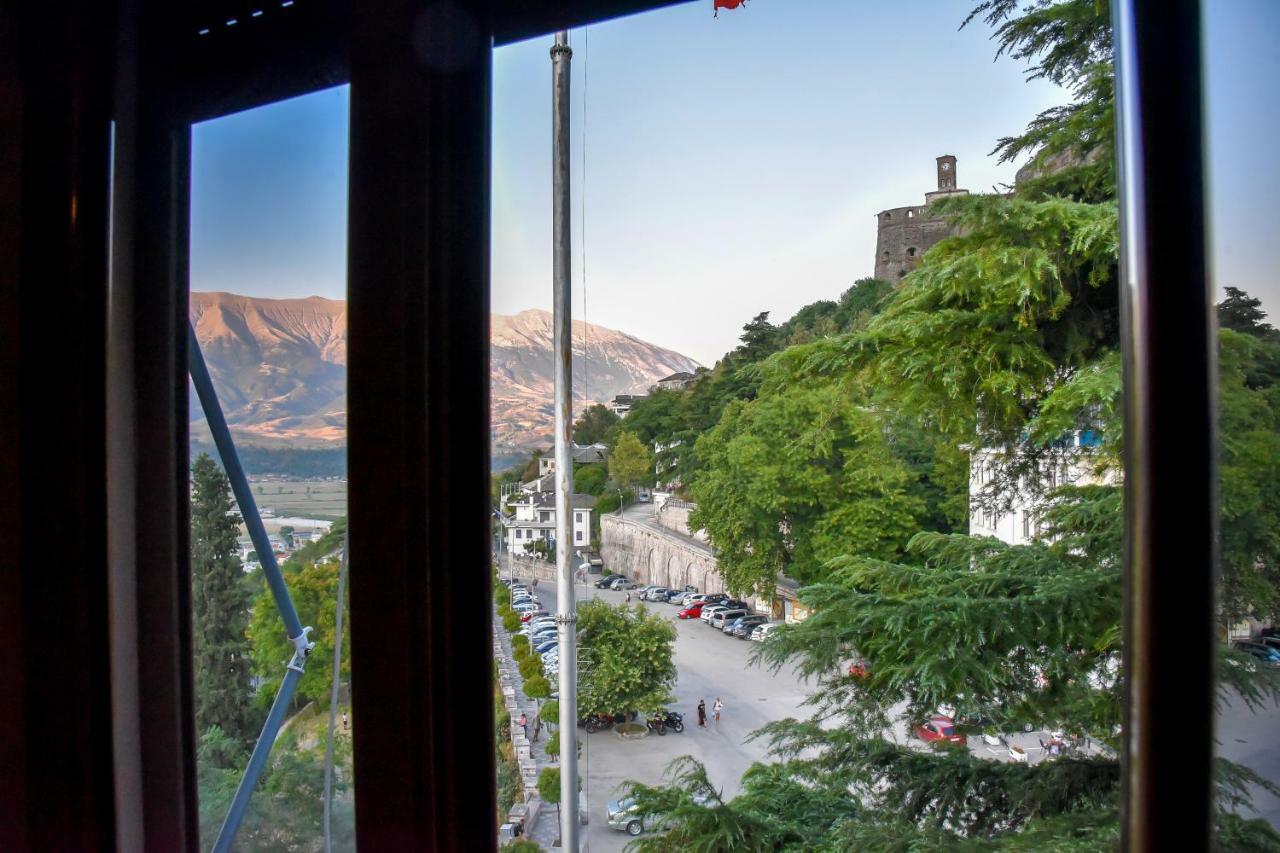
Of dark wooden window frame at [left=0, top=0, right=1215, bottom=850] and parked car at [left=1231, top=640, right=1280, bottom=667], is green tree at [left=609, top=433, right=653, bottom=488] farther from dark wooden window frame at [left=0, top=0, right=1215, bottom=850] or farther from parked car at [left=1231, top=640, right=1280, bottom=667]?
parked car at [left=1231, top=640, right=1280, bottom=667]

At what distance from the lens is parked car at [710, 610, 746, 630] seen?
1703 millimetres

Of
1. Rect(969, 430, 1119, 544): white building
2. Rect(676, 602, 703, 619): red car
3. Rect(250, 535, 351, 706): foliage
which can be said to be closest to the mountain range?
Rect(250, 535, 351, 706): foliage

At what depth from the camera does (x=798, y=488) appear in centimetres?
168

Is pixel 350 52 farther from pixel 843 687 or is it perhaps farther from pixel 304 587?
pixel 843 687

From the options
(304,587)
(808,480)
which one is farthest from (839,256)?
(304,587)

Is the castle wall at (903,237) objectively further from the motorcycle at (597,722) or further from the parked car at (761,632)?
the motorcycle at (597,722)

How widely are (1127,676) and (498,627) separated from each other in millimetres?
755

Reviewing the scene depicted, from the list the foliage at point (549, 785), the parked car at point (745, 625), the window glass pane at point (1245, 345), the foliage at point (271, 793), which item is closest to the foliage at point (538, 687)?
the foliage at point (549, 785)

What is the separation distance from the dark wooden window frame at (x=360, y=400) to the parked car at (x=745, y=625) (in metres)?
1.01

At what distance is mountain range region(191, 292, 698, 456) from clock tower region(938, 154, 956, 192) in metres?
0.84

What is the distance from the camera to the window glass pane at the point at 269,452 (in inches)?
39.1

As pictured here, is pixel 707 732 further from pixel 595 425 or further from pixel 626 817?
pixel 595 425

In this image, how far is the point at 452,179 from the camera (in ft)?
2.67

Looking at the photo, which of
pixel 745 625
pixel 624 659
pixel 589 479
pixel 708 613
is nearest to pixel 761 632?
pixel 745 625
